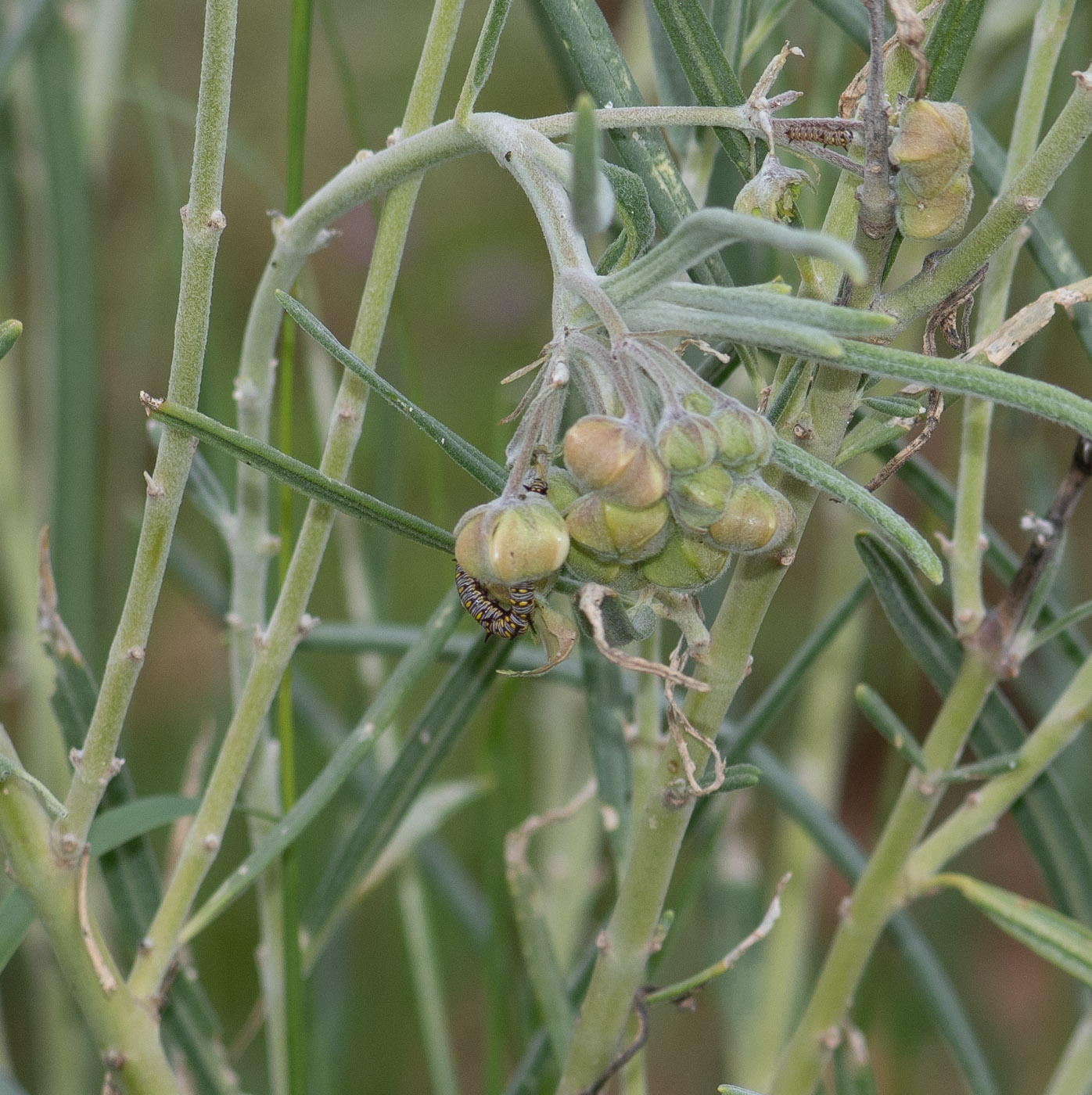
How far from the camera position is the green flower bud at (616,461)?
390 millimetres

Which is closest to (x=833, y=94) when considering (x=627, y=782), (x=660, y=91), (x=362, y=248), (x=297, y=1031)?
(x=660, y=91)

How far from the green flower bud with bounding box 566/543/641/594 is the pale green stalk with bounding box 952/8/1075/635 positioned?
254mm

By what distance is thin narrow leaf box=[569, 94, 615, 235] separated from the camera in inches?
14.0

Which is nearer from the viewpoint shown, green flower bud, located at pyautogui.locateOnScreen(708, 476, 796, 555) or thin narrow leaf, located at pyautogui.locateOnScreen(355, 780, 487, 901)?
green flower bud, located at pyautogui.locateOnScreen(708, 476, 796, 555)

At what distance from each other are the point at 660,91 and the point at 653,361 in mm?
384

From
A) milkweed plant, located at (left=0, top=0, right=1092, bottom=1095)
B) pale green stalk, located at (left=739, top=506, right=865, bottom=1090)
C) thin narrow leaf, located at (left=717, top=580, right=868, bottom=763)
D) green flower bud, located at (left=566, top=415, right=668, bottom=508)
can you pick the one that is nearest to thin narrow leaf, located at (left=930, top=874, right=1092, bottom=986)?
milkweed plant, located at (left=0, top=0, right=1092, bottom=1095)

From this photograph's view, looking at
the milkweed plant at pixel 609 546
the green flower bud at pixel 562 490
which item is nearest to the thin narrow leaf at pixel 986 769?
the milkweed plant at pixel 609 546

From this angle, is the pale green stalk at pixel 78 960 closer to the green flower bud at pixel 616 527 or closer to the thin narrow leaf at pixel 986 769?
the green flower bud at pixel 616 527

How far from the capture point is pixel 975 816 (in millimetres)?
695

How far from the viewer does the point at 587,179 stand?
36 cm

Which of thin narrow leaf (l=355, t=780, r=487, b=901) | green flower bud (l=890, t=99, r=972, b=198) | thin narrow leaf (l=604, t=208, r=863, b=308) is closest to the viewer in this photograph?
thin narrow leaf (l=604, t=208, r=863, b=308)

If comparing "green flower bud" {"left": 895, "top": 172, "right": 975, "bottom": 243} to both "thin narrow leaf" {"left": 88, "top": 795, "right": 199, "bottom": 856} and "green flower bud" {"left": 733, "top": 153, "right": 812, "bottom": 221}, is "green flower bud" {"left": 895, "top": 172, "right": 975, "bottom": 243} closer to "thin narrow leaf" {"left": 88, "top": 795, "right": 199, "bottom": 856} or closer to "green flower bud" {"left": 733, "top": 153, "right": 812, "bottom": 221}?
"green flower bud" {"left": 733, "top": 153, "right": 812, "bottom": 221}

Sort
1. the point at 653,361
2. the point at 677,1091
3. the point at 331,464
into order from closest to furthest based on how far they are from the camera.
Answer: the point at 653,361 → the point at 331,464 → the point at 677,1091

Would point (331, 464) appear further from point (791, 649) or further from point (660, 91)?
point (791, 649)
